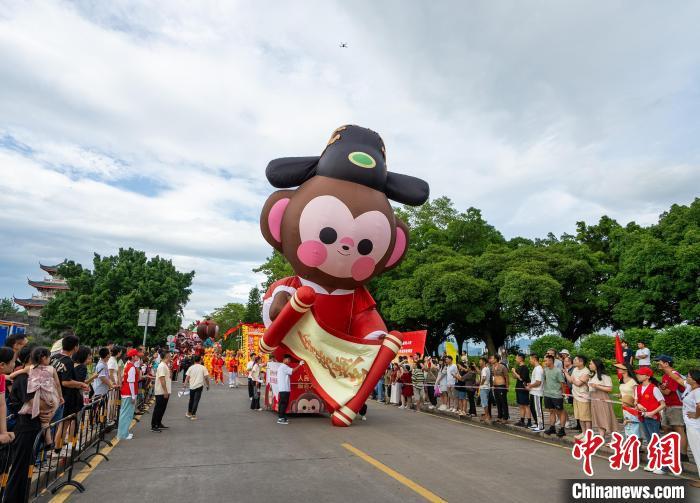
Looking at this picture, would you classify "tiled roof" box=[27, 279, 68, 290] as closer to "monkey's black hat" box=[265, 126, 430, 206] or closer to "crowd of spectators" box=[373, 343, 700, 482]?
"crowd of spectators" box=[373, 343, 700, 482]

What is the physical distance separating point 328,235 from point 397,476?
6.12m

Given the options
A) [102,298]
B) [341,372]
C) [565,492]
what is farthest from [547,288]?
[102,298]

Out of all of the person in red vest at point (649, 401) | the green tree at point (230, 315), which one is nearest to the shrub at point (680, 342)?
the person in red vest at point (649, 401)

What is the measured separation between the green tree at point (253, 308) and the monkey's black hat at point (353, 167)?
63006 millimetres

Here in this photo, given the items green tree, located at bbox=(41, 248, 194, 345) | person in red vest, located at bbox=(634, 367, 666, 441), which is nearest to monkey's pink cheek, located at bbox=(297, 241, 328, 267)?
person in red vest, located at bbox=(634, 367, 666, 441)

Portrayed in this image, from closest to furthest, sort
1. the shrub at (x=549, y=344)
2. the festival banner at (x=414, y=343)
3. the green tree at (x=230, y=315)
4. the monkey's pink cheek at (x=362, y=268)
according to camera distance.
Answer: the monkey's pink cheek at (x=362, y=268)
the festival banner at (x=414, y=343)
the shrub at (x=549, y=344)
the green tree at (x=230, y=315)

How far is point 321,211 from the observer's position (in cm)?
1174

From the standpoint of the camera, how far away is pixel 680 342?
20.0 m

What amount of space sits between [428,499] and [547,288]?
26215 millimetres

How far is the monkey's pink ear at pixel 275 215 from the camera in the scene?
41.7 ft

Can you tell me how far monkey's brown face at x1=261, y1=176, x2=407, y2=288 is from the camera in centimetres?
1176

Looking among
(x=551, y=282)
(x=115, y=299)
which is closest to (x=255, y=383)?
(x=551, y=282)

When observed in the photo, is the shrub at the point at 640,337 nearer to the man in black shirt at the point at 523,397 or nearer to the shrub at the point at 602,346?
the shrub at the point at 602,346

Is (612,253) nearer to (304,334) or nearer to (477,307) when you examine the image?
(477,307)
